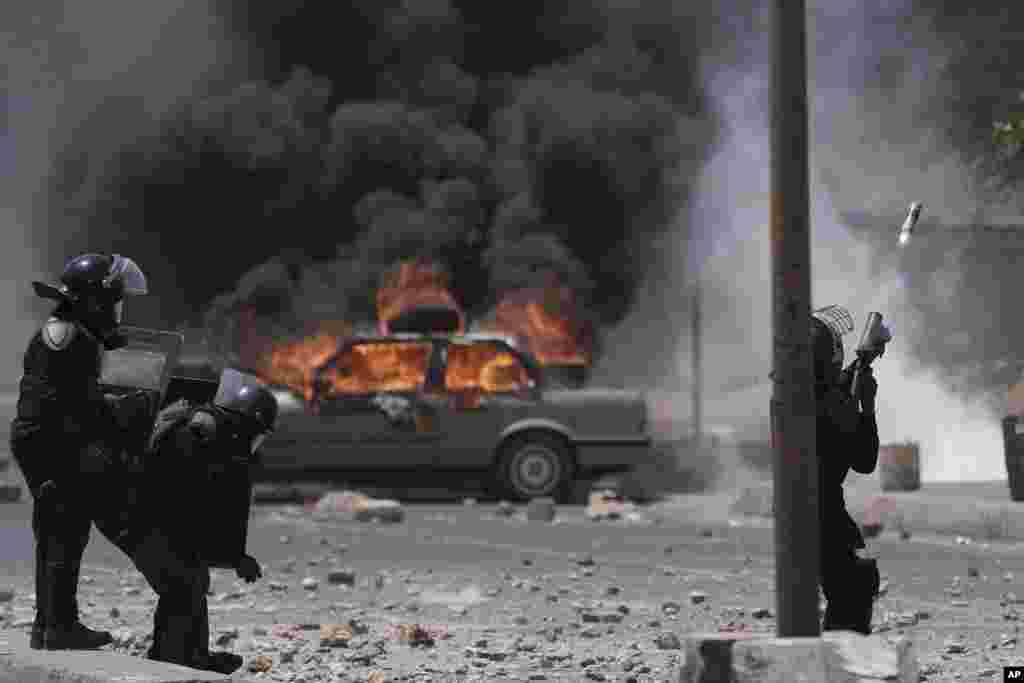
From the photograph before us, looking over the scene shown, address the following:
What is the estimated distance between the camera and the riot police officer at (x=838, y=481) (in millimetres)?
7953

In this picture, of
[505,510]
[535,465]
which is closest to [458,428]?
[535,465]

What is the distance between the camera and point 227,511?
7.72m

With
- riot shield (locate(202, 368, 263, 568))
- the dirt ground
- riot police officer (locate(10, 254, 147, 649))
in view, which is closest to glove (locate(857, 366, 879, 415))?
the dirt ground

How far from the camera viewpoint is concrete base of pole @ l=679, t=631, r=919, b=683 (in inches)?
237

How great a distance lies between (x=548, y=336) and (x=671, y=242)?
4.38 m

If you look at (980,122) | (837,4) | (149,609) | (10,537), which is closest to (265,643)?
(149,609)

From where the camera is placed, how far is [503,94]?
37188mm

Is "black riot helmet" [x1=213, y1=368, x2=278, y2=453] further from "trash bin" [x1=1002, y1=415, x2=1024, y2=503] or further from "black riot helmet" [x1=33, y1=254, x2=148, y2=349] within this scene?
"trash bin" [x1=1002, y1=415, x2=1024, y2=503]

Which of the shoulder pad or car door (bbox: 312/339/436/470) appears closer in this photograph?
the shoulder pad

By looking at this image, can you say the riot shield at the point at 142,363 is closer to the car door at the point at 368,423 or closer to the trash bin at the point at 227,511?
the trash bin at the point at 227,511

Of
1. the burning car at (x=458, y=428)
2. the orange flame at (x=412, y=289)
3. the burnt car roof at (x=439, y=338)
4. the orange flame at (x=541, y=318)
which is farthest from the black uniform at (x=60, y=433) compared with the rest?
the orange flame at (x=412, y=289)

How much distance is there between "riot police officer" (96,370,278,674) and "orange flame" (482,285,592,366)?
23.3 meters

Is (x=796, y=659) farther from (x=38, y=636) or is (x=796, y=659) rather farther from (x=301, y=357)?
(x=301, y=357)

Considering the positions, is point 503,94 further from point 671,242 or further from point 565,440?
point 565,440
